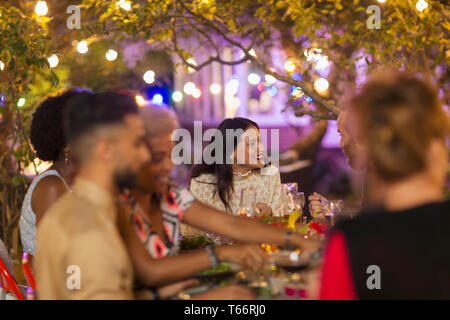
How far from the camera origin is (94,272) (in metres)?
1.75

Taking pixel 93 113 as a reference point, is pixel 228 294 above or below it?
below

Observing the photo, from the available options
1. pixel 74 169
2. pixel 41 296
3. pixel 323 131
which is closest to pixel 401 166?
pixel 41 296

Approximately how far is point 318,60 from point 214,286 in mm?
3899

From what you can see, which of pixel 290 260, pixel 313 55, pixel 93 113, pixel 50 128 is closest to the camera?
pixel 93 113

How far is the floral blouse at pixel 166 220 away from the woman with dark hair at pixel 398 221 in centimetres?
82

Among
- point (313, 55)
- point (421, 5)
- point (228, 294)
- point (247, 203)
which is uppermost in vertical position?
point (313, 55)

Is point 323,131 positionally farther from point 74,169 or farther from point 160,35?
point 74,169

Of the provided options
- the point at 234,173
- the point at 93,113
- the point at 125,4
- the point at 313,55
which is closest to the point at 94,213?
the point at 93,113

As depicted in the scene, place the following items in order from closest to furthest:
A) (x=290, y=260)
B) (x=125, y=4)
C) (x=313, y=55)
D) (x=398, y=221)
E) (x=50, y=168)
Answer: (x=398, y=221) → (x=290, y=260) → (x=50, y=168) → (x=125, y=4) → (x=313, y=55)

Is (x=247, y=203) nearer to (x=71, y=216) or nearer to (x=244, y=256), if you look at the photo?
(x=244, y=256)

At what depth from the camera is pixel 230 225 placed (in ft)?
8.31

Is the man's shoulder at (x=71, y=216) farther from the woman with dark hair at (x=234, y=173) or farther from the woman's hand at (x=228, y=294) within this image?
the woman with dark hair at (x=234, y=173)

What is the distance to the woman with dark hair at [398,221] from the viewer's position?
1640 millimetres

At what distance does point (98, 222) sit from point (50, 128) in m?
1.68
